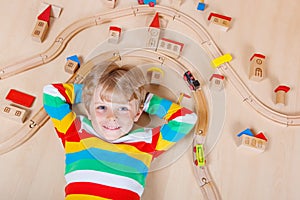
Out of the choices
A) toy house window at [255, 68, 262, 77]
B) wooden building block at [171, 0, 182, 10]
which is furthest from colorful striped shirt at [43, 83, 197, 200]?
wooden building block at [171, 0, 182, 10]

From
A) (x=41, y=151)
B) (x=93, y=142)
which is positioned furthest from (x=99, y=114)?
(x=41, y=151)

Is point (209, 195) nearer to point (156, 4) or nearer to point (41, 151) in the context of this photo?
point (41, 151)

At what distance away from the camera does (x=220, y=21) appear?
119cm

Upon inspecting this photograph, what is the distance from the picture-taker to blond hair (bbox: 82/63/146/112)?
0.90 m

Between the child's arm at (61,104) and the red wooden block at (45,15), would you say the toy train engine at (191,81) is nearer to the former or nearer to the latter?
the child's arm at (61,104)

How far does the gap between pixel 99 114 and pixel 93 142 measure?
69 mm

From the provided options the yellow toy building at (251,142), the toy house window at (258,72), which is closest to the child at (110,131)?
the yellow toy building at (251,142)

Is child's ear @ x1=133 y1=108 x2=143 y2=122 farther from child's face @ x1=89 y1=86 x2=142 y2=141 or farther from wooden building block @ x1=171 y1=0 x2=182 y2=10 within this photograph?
wooden building block @ x1=171 y1=0 x2=182 y2=10

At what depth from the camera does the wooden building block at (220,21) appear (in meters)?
1.18

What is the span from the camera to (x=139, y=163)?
3.14ft

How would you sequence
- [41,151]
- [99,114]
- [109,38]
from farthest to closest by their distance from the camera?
1. [109,38]
2. [41,151]
3. [99,114]

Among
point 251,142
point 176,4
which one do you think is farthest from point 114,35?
point 251,142

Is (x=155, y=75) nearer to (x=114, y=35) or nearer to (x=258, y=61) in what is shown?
(x=114, y=35)

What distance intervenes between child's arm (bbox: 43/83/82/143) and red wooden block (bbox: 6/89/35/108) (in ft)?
0.26
